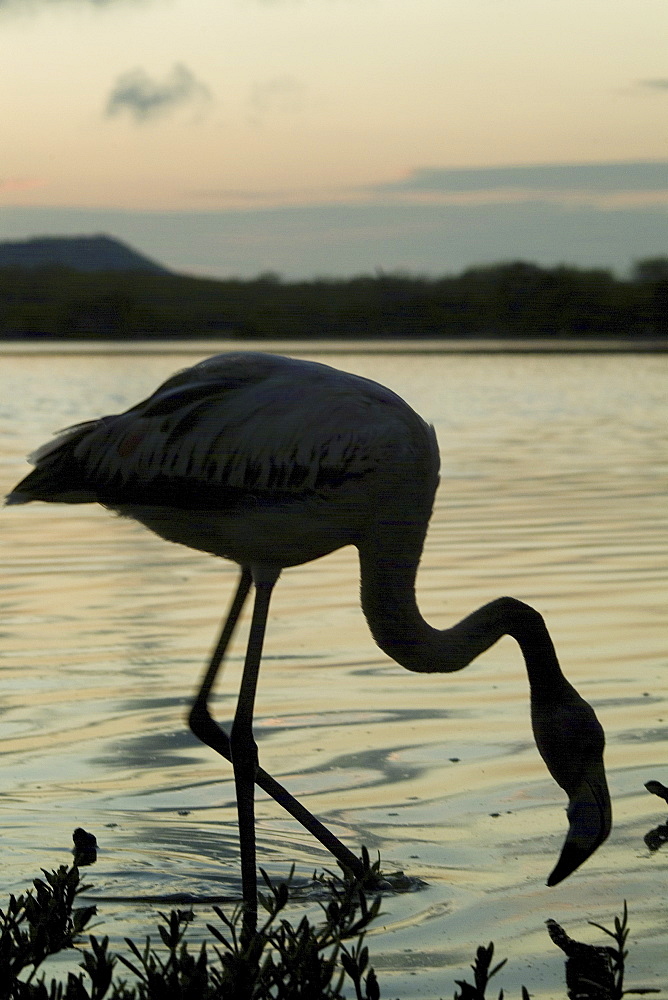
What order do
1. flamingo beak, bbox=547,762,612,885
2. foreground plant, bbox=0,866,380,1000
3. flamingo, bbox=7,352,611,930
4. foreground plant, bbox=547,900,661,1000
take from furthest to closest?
flamingo, bbox=7,352,611,930 < flamingo beak, bbox=547,762,612,885 < foreground plant, bbox=547,900,661,1000 < foreground plant, bbox=0,866,380,1000

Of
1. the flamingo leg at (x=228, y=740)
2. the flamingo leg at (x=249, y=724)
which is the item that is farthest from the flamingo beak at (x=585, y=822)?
the flamingo leg at (x=249, y=724)

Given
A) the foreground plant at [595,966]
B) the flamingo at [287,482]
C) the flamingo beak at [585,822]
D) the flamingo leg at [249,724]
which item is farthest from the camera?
the flamingo at [287,482]

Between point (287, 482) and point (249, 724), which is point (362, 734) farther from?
point (287, 482)

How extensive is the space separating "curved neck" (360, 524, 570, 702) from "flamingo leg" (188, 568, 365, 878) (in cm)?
58

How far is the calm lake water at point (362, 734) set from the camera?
16.8 ft

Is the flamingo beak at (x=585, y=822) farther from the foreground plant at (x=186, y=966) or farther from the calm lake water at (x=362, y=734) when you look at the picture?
the foreground plant at (x=186, y=966)

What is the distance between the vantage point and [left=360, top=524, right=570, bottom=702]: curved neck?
558 cm

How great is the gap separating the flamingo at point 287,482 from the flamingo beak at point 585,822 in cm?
45

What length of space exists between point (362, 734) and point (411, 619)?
1387mm


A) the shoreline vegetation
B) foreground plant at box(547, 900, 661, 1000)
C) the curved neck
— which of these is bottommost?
foreground plant at box(547, 900, 661, 1000)

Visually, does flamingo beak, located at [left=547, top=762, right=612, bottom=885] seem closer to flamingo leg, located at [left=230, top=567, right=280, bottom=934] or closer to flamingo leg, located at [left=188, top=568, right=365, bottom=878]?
flamingo leg, located at [left=188, top=568, right=365, bottom=878]

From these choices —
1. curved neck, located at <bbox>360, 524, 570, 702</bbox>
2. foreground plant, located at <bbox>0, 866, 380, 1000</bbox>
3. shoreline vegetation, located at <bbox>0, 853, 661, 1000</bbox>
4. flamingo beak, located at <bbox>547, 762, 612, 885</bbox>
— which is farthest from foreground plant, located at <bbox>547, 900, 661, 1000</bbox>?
curved neck, located at <bbox>360, 524, 570, 702</bbox>

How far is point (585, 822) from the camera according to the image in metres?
5.12

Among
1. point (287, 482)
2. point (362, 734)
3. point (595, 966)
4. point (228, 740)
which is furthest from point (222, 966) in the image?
point (362, 734)
